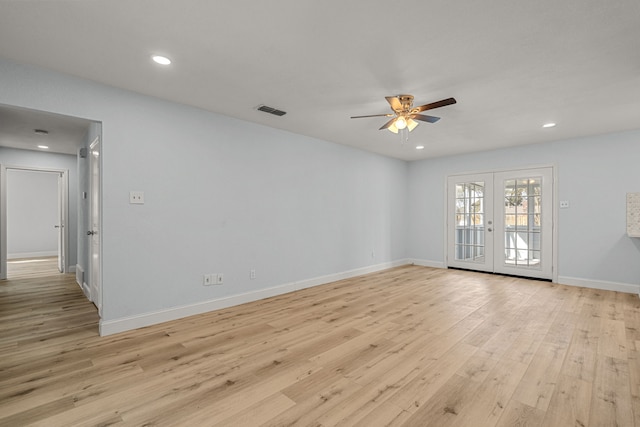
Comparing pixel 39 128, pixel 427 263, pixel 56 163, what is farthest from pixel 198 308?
pixel 427 263

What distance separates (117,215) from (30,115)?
75.3 inches

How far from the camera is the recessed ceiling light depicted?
250 centimetres

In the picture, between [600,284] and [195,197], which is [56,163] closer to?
[195,197]

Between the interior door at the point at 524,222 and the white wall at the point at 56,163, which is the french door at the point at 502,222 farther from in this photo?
the white wall at the point at 56,163

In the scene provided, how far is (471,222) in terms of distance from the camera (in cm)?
628

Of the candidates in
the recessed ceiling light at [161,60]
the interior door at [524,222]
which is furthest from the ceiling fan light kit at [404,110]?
the interior door at [524,222]

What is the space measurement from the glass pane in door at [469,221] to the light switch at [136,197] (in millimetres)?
6005

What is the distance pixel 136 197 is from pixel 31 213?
770 centimetres

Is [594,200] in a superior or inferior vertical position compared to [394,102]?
inferior

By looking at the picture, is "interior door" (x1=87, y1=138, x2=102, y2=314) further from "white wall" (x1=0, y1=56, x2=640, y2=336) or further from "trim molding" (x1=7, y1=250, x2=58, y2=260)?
"trim molding" (x1=7, y1=250, x2=58, y2=260)

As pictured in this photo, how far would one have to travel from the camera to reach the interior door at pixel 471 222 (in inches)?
236

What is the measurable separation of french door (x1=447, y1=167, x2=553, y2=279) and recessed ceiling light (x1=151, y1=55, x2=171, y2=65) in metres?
5.89

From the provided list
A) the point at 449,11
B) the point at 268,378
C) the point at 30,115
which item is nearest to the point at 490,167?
the point at 449,11

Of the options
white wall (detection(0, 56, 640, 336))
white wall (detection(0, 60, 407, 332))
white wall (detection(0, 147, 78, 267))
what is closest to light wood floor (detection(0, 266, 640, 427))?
white wall (detection(0, 60, 407, 332))
